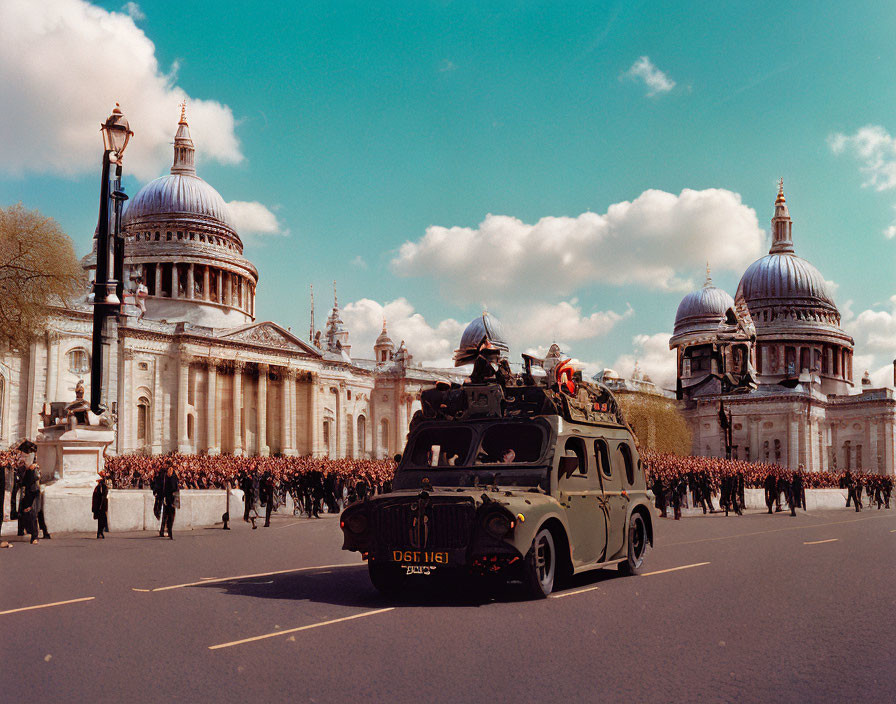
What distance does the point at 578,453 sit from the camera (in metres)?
11.9

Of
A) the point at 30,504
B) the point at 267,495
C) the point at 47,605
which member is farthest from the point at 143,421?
the point at 47,605

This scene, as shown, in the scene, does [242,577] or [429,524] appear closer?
[429,524]

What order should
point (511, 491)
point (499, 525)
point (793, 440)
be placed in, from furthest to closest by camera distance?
point (793, 440) → point (511, 491) → point (499, 525)

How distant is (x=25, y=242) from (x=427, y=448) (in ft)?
62.3

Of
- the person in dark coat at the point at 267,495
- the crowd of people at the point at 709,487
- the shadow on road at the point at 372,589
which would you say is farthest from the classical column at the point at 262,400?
the shadow on road at the point at 372,589

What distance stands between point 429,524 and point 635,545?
15.2 feet

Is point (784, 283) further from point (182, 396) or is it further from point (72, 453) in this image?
point (72, 453)

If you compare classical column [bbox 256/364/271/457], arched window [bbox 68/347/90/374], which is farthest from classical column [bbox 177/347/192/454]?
arched window [bbox 68/347/90/374]

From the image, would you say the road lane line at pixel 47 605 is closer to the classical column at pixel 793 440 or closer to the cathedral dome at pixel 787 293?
the classical column at pixel 793 440

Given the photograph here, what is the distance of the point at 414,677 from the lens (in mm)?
6641

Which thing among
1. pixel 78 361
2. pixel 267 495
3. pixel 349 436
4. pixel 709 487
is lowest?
Answer: pixel 709 487

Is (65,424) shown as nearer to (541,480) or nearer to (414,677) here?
(541,480)

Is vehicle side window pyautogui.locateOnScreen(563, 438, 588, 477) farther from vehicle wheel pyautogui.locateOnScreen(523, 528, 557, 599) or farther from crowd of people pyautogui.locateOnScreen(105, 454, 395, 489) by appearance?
crowd of people pyautogui.locateOnScreen(105, 454, 395, 489)

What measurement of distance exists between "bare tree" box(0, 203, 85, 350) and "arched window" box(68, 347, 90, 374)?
Answer: 36237 millimetres
